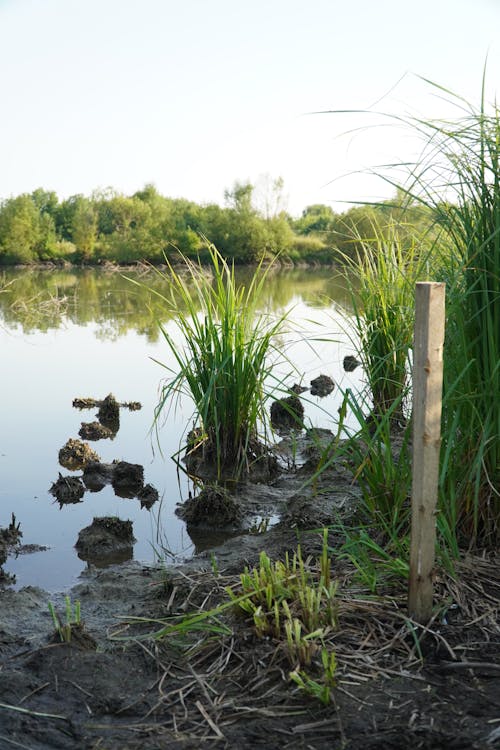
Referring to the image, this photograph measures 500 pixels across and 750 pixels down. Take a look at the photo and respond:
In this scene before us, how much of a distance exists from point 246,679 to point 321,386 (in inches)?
270

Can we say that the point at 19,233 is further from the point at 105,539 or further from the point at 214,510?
the point at 105,539

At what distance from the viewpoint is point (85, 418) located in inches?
320

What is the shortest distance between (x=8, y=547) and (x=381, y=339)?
318cm

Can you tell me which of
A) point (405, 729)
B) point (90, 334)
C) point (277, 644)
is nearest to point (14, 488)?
point (277, 644)

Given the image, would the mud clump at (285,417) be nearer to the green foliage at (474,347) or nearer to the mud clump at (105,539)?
the mud clump at (105,539)

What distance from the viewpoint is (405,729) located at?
6.98 ft

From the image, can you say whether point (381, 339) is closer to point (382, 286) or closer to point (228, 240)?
point (382, 286)

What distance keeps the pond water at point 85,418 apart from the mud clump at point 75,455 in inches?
3.7

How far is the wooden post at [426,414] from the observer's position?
2510 millimetres

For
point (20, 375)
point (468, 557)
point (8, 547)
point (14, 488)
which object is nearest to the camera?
point (468, 557)

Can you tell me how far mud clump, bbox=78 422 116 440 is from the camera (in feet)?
23.7

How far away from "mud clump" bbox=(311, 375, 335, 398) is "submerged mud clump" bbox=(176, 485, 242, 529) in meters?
4.27

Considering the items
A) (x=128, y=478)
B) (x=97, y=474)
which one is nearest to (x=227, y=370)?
(x=128, y=478)

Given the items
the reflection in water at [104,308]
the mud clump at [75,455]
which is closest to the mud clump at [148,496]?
the mud clump at [75,455]
